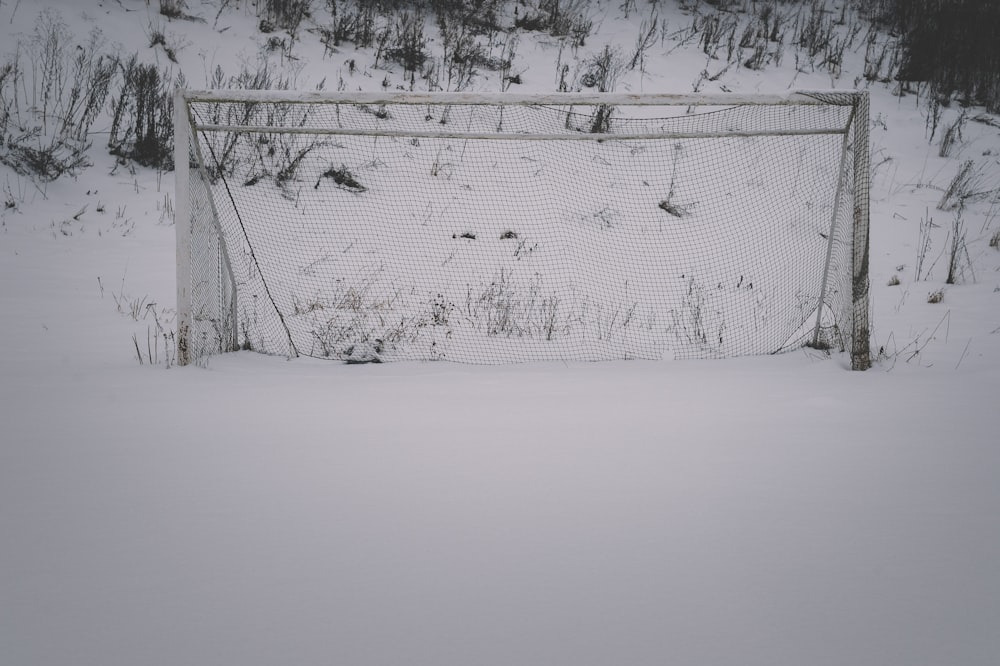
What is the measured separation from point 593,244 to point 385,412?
5.47m

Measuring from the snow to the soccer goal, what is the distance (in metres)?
0.79

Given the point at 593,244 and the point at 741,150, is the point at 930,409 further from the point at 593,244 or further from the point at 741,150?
the point at 741,150

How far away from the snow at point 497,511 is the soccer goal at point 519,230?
792 millimetres

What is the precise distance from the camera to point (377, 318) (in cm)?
548

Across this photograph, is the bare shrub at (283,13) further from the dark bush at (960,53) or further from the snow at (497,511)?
the dark bush at (960,53)

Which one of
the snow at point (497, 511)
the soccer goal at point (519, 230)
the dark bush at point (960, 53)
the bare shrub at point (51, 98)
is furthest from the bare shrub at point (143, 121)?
the dark bush at point (960, 53)

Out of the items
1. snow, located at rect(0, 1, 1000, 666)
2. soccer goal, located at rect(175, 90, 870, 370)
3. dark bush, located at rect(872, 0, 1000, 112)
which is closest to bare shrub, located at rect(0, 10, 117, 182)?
soccer goal, located at rect(175, 90, 870, 370)

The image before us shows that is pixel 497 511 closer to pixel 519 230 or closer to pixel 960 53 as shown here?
pixel 519 230

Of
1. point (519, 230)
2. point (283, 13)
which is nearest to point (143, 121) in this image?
point (283, 13)

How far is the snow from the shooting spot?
1.40m

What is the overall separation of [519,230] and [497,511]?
630 centimetres

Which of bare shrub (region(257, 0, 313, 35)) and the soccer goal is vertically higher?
bare shrub (region(257, 0, 313, 35))

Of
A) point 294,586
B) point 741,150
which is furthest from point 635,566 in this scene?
point 741,150

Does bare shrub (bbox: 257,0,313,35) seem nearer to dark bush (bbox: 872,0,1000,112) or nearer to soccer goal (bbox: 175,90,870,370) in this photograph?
soccer goal (bbox: 175,90,870,370)
